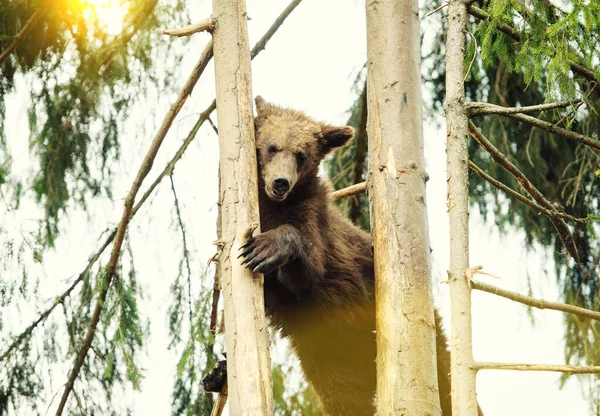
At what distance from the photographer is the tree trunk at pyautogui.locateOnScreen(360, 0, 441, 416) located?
3.59 m

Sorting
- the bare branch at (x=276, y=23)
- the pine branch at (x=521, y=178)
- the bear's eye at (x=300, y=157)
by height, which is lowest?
the pine branch at (x=521, y=178)

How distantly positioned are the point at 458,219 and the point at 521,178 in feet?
Result: 2.76

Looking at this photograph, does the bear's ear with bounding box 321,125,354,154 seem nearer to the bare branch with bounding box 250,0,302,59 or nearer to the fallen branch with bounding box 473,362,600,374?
the bare branch with bounding box 250,0,302,59

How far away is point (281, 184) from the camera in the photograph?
5094 mm

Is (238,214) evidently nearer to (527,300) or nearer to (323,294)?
(527,300)

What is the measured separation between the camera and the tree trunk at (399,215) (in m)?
3.59

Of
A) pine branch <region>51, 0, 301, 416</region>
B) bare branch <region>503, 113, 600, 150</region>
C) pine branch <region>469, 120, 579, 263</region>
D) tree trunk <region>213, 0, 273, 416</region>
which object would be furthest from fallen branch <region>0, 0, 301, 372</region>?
bare branch <region>503, 113, 600, 150</region>

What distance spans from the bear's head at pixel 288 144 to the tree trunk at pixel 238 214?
3.55 feet

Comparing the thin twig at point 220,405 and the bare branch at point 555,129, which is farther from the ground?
the bare branch at point 555,129

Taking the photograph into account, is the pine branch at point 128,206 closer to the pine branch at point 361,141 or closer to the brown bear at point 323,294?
the brown bear at point 323,294

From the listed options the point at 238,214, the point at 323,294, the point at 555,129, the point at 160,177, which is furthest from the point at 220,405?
the point at 555,129

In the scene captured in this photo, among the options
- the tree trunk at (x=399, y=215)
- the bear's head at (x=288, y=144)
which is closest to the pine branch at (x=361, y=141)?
the bear's head at (x=288, y=144)

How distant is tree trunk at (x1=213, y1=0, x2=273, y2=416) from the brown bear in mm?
1108

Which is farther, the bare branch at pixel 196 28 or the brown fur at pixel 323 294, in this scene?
the brown fur at pixel 323 294
